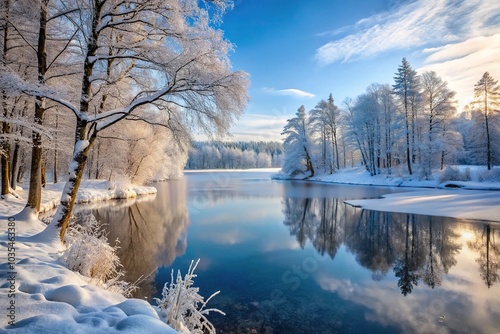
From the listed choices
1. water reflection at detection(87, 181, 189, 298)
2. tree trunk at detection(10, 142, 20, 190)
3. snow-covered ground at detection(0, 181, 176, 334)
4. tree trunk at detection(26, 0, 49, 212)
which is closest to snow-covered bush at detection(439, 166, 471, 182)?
water reflection at detection(87, 181, 189, 298)

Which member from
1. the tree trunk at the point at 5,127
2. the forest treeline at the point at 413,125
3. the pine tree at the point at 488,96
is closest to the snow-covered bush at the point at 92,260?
the tree trunk at the point at 5,127

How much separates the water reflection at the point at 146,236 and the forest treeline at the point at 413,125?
85.6 ft

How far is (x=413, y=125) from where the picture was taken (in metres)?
30.0

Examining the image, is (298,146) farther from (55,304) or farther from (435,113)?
(55,304)

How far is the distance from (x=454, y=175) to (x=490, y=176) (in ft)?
7.99

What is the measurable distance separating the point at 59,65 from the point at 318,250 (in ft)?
35.5

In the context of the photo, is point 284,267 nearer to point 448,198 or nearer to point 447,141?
point 448,198

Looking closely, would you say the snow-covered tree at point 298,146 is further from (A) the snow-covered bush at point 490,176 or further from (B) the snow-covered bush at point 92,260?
(B) the snow-covered bush at point 92,260

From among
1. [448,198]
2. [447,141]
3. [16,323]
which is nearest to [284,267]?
[16,323]

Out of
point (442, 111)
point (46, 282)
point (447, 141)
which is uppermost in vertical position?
point (442, 111)

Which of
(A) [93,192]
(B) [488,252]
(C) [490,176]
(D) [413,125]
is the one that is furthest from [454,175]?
(A) [93,192]

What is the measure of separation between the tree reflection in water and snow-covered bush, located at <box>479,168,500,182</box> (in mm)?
14289

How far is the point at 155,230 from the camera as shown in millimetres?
11836

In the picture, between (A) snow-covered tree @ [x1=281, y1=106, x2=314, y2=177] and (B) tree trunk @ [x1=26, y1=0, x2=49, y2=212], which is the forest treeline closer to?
(A) snow-covered tree @ [x1=281, y1=106, x2=314, y2=177]
